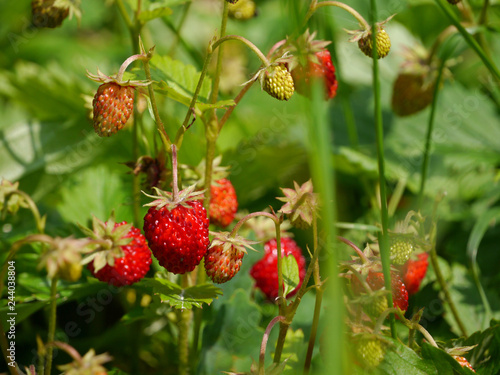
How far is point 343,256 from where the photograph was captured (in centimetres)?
128

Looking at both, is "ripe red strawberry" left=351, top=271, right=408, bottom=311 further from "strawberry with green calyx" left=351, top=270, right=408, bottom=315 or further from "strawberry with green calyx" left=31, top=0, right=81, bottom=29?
"strawberry with green calyx" left=31, top=0, right=81, bottom=29

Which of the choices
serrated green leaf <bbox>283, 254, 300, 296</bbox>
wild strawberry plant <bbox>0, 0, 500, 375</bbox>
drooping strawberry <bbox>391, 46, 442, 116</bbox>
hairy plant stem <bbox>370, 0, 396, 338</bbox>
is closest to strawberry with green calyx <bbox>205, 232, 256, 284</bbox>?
wild strawberry plant <bbox>0, 0, 500, 375</bbox>

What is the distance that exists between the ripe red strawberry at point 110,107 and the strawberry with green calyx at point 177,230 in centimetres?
10

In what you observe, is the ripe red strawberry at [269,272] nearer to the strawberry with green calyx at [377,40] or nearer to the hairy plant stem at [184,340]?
the hairy plant stem at [184,340]

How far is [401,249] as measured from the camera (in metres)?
1.00

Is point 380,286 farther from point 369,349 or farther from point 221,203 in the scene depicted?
point 221,203

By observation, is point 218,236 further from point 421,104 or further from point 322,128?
point 421,104

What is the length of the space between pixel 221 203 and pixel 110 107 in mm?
309

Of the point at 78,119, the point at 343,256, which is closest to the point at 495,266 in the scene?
the point at 343,256

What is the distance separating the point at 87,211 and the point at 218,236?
1.77 ft

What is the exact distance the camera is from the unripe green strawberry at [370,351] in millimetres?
864

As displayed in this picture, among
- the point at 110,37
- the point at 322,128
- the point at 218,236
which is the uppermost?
the point at 110,37

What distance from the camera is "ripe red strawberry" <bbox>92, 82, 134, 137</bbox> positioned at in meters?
0.93

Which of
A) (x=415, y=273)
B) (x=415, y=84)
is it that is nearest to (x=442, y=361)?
(x=415, y=273)
